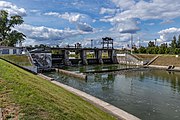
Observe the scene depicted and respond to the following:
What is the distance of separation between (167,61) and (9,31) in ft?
136

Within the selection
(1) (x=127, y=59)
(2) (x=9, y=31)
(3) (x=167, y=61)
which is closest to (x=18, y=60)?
(2) (x=9, y=31)

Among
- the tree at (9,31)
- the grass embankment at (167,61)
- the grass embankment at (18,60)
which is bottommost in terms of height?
the grass embankment at (167,61)

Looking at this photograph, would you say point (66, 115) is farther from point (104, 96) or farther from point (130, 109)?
point (104, 96)

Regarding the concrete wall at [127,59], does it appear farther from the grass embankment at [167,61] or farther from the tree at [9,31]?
the tree at [9,31]

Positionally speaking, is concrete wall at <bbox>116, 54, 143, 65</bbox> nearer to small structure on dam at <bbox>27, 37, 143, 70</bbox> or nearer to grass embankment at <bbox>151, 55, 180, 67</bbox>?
small structure on dam at <bbox>27, 37, 143, 70</bbox>

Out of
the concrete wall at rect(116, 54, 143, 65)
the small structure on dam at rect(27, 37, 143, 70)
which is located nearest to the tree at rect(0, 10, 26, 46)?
the small structure on dam at rect(27, 37, 143, 70)

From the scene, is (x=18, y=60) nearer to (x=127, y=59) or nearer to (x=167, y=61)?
(x=127, y=59)

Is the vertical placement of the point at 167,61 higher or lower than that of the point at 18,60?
lower

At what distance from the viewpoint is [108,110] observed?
1244 cm

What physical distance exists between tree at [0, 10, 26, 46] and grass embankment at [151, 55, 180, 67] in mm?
36268

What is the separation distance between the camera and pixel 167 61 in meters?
56.7

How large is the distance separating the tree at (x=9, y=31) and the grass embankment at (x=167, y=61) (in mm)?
36268

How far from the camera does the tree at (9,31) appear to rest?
176 feet

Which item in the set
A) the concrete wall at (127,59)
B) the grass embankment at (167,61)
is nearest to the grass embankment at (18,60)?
the concrete wall at (127,59)
